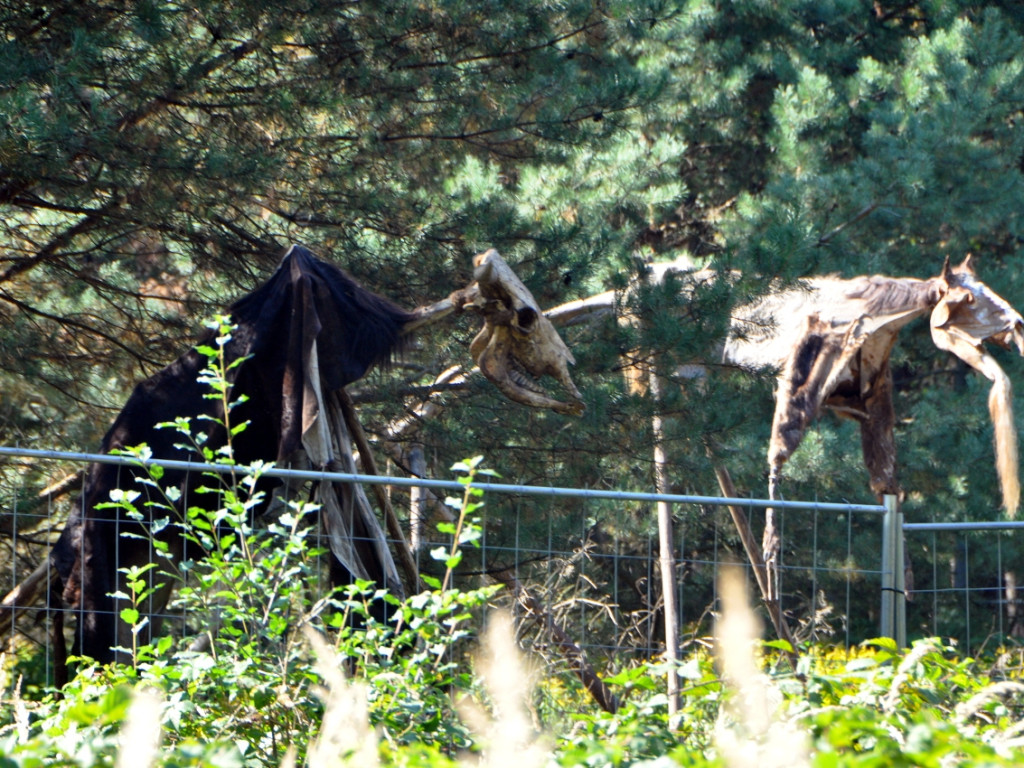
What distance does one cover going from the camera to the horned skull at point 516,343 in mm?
3477

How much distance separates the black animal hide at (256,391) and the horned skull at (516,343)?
0.31 meters

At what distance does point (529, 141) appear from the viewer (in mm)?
5707

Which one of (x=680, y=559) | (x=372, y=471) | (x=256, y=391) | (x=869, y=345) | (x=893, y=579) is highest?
(x=869, y=345)

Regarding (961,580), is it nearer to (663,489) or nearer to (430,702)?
(663,489)

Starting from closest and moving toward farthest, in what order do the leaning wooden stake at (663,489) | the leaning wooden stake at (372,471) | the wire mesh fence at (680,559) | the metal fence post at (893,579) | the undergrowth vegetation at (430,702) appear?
the undergrowth vegetation at (430,702) → the metal fence post at (893,579) → the leaning wooden stake at (372,471) → the leaning wooden stake at (663,489) → the wire mesh fence at (680,559)

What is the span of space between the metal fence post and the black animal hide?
148 centimetres

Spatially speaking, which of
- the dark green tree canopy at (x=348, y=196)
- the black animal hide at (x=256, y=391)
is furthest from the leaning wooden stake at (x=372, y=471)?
the dark green tree canopy at (x=348, y=196)

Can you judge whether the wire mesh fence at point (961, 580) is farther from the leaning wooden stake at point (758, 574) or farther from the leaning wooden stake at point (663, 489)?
the leaning wooden stake at point (663, 489)

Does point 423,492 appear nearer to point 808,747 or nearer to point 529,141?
point 529,141

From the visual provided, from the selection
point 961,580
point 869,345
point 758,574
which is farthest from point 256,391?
point 961,580

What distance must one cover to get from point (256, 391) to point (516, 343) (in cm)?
82

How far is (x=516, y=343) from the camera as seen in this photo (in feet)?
11.7

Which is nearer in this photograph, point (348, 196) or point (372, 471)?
point (372, 471)

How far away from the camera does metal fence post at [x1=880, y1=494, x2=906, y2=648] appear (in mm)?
3600
